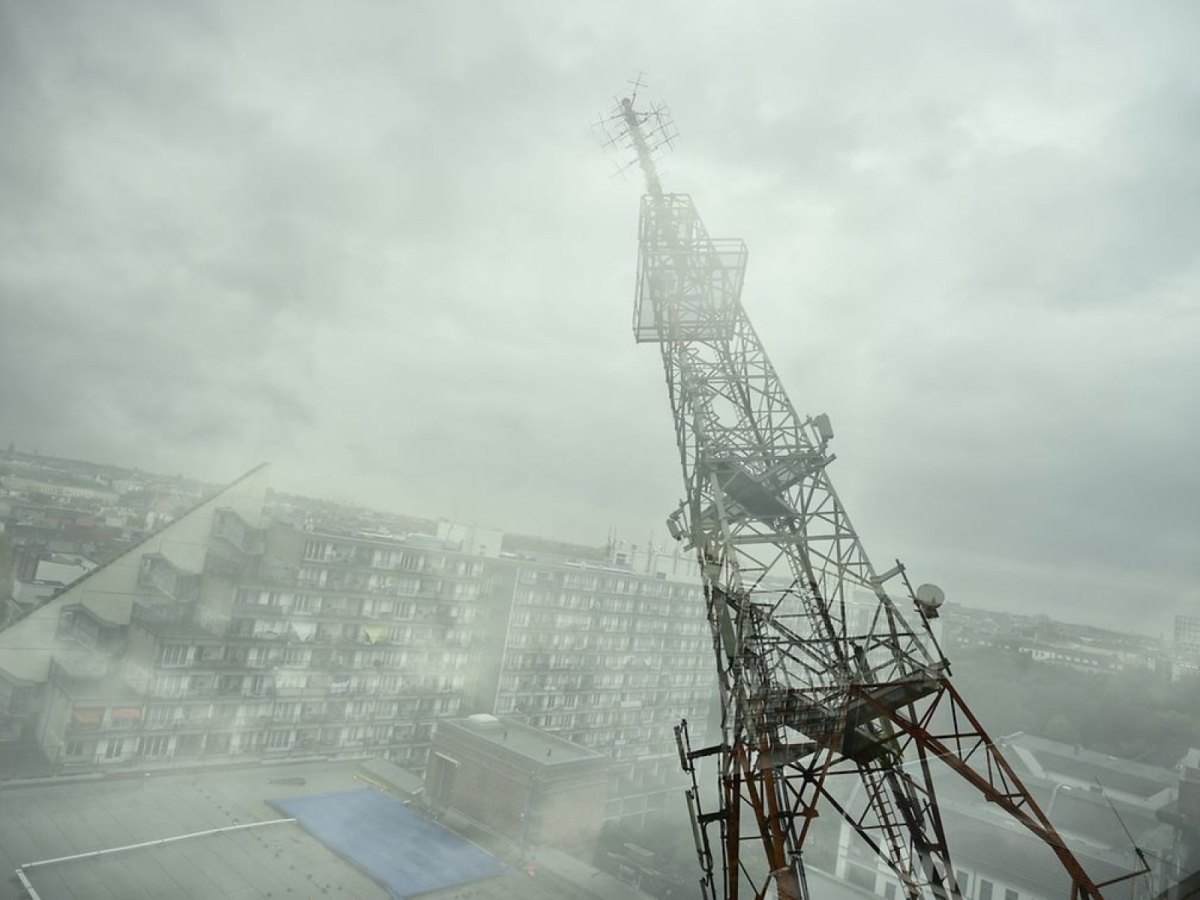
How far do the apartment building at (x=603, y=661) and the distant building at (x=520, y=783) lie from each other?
15.6 ft

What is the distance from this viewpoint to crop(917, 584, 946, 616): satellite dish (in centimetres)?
584

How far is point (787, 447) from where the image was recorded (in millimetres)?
7980

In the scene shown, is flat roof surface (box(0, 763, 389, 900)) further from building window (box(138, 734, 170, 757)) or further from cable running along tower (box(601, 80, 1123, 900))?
cable running along tower (box(601, 80, 1123, 900))

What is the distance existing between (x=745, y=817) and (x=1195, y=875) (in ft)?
80.6

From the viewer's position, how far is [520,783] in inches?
887

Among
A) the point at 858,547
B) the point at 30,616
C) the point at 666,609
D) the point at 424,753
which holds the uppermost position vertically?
the point at 858,547

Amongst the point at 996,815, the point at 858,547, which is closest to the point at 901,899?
the point at 996,815

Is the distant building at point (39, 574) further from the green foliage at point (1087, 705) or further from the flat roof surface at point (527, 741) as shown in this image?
the green foliage at point (1087, 705)

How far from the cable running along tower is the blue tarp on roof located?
529 inches

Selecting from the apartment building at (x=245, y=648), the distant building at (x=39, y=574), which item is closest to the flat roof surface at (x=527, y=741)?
the apartment building at (x=245, y=648)

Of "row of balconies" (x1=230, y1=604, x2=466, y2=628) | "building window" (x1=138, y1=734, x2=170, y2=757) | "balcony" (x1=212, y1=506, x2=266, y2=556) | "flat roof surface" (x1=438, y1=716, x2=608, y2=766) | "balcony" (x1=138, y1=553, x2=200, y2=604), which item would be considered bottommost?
"building window" (x1=138, y1=734, x2=170, y2=757)

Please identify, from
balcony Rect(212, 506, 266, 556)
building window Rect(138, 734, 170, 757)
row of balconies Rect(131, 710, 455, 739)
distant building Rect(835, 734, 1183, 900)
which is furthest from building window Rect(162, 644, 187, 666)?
distant building Rect(835, 734, 1183, 900)

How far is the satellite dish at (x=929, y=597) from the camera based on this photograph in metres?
5.84

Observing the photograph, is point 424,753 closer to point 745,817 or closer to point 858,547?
point 745,817
